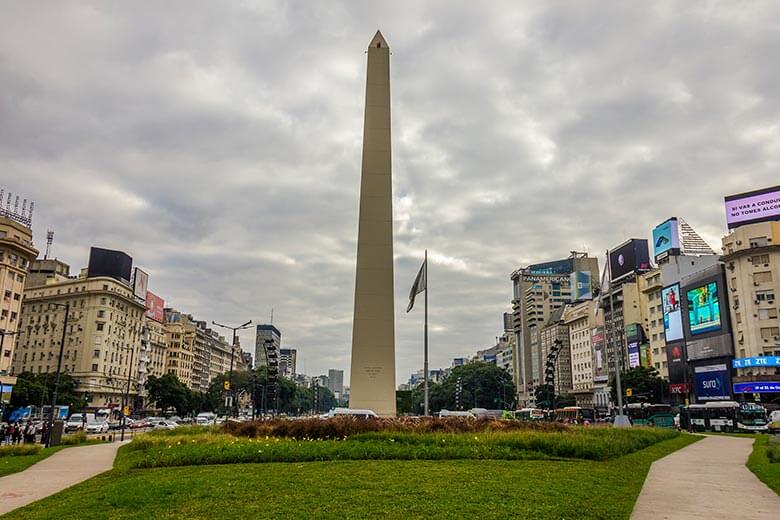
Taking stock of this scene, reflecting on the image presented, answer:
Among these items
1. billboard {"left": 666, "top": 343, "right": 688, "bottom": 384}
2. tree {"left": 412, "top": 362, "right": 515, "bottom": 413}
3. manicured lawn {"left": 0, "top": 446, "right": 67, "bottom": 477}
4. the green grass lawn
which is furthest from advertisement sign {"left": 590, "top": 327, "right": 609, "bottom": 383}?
the green grass lawn

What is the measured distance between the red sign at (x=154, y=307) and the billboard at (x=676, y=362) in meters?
90.7

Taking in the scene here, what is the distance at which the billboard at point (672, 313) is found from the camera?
8088 cm

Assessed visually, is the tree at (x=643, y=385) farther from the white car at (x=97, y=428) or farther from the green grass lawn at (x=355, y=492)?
the green grass lawn at (x=355, y=492)

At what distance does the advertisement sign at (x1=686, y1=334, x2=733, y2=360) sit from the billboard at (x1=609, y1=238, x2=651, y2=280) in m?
31.2

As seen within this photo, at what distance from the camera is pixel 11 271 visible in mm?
70062

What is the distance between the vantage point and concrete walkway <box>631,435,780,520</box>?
32.8ft

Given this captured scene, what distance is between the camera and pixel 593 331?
115625 millimetres

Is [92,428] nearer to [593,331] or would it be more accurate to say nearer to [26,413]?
[26,413]

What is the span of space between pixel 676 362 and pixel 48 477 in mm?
81665

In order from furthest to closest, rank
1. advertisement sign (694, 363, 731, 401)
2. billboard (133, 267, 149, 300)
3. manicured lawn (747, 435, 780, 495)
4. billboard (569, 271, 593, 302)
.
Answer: billboard (569, 271, 593, 302) < billboard (133, 267, 149, 300) < advertisement sign (694, 363, 731, 401) < manicured lawn (747, 435, 780, 495)

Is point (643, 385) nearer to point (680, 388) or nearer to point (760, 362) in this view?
point (680, 388)

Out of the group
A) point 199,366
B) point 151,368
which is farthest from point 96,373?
point 199,366

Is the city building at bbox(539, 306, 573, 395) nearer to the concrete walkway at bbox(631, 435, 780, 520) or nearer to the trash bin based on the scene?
the trash bin

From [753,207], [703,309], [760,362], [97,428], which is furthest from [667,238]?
[97,428]
